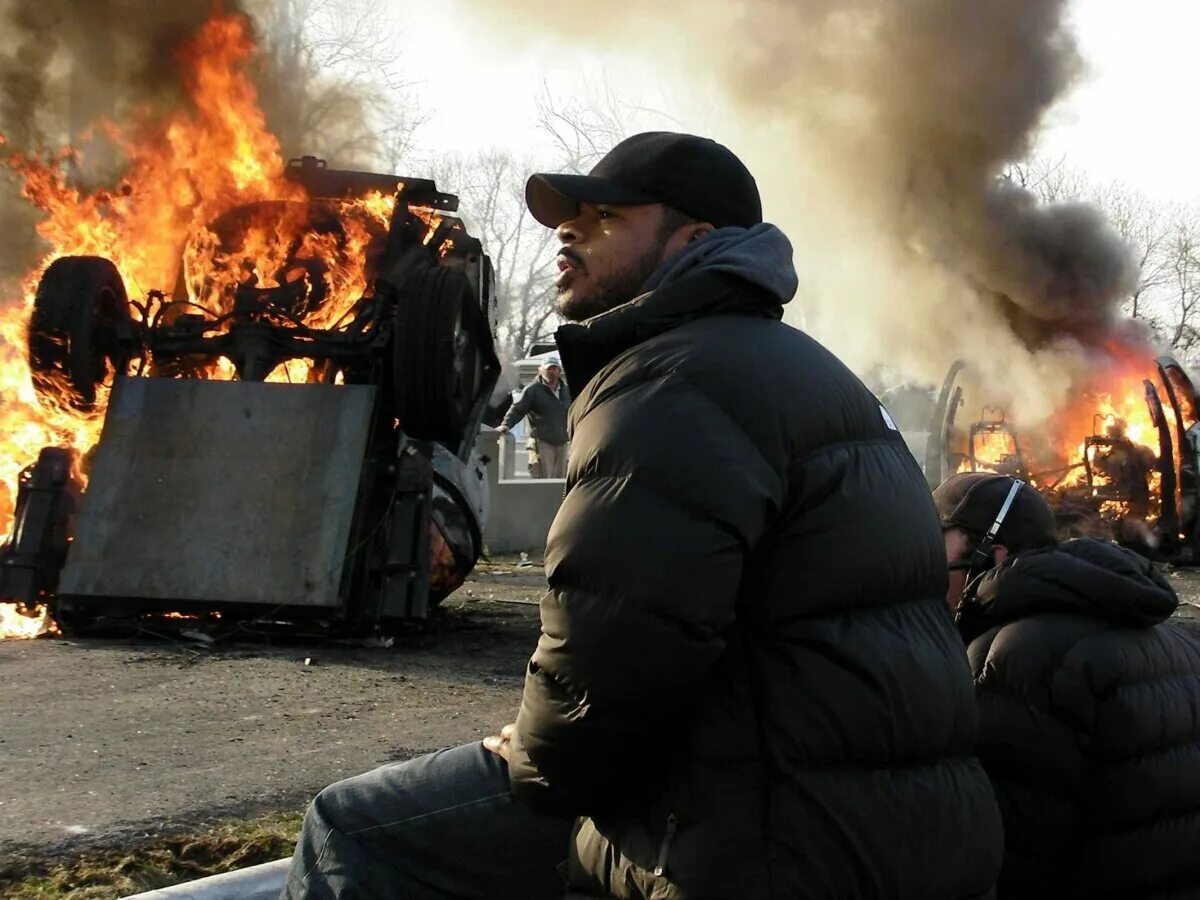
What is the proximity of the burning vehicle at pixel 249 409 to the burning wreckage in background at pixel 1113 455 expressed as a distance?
653 centimetres

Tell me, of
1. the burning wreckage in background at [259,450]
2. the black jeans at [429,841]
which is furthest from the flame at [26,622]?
the black jeans at [429,841]

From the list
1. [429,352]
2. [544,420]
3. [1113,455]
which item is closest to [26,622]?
[429,352]

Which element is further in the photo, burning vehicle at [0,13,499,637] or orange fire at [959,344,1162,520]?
orange fire at [959,344,1162,520]

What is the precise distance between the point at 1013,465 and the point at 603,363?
46.4 feet

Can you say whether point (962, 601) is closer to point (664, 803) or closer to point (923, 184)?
point (664, 803)

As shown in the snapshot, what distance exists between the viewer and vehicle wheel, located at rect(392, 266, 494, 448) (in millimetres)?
7742

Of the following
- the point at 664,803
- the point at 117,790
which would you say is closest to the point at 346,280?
the point at 117,790

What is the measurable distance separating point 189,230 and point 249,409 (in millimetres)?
1987

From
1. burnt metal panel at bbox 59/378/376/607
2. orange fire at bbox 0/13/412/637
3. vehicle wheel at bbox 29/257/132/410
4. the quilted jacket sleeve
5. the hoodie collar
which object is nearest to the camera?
the quilted jacket sleeve

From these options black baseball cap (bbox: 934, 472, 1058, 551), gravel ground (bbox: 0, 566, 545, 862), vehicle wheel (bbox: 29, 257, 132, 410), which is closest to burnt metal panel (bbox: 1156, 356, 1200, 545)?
gravel ground (bbox: 0, 566, 545, 862)

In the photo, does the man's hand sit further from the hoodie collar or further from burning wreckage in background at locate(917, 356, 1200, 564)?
burning wreckage in background at locate(917, 356, 1200, 564)

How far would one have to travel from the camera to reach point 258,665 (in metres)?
6.80

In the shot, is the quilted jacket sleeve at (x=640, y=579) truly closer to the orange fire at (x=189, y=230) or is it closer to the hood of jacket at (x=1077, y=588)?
the hood of jacket at (x=1077, y=588)

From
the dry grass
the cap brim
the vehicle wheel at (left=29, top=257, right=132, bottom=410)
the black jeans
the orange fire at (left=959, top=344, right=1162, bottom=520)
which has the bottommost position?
the dry grass
